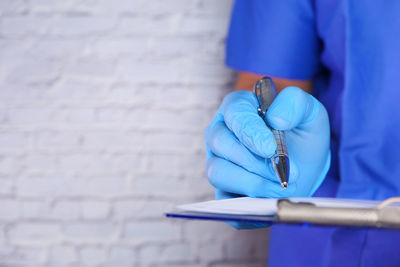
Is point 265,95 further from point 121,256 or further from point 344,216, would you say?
point 121,256

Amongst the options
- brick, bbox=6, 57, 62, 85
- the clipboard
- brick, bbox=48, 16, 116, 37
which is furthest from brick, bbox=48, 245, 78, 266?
the clipboard

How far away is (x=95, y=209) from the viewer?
1041mm

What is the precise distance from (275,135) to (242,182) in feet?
0.29

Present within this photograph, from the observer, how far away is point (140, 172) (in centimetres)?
103

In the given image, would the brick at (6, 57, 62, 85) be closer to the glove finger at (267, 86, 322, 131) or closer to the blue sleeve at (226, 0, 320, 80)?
the blue sleeve at (226, 0, 320, 80)

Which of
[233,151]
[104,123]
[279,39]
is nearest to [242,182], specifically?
[233,151]

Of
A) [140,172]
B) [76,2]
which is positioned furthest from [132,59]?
[140,172]

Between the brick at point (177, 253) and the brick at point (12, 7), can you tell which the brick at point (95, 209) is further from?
the brick at point (12, 7)

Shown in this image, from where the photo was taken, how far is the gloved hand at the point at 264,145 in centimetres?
54

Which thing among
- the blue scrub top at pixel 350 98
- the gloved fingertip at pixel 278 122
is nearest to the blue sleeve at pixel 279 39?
the blue scrub top at pixel 350 98

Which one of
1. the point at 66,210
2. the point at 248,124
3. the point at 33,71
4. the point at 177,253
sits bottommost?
the point at 177,253

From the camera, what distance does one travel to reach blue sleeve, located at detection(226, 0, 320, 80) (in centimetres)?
78

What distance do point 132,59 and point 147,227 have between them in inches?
18.0

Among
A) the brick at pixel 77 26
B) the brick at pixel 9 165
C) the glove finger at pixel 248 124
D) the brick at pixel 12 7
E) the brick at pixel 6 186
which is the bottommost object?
the brick at pixel 6 186
